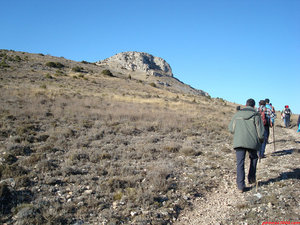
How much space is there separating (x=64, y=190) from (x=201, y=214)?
10.9 feet

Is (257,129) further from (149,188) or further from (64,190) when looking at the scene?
(64,190)

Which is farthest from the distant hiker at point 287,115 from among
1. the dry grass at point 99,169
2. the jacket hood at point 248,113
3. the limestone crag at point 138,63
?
the limestone crag at point 138,63

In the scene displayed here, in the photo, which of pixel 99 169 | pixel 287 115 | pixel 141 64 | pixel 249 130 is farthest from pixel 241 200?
pixel 141 64

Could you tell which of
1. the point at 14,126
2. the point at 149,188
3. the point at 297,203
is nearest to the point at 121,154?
the point at 149,188

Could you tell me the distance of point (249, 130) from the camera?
5109 millimetres

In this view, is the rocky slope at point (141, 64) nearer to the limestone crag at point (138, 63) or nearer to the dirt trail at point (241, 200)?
the limestone crag at point (138, 63)

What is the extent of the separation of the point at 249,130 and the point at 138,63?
277ft

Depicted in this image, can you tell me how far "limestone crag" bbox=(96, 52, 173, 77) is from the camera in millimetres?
81062

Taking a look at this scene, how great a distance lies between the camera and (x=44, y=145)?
26.6 feet

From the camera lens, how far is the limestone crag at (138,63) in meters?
81.1

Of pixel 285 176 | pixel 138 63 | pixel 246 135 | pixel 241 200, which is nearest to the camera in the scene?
pixel 241 200

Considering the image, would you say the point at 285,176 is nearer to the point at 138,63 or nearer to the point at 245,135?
the point at 245,135

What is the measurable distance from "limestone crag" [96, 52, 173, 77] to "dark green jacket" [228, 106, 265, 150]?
7097 centimetres

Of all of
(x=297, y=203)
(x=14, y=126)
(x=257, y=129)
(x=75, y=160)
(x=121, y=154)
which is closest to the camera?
(x=297, y=203)
